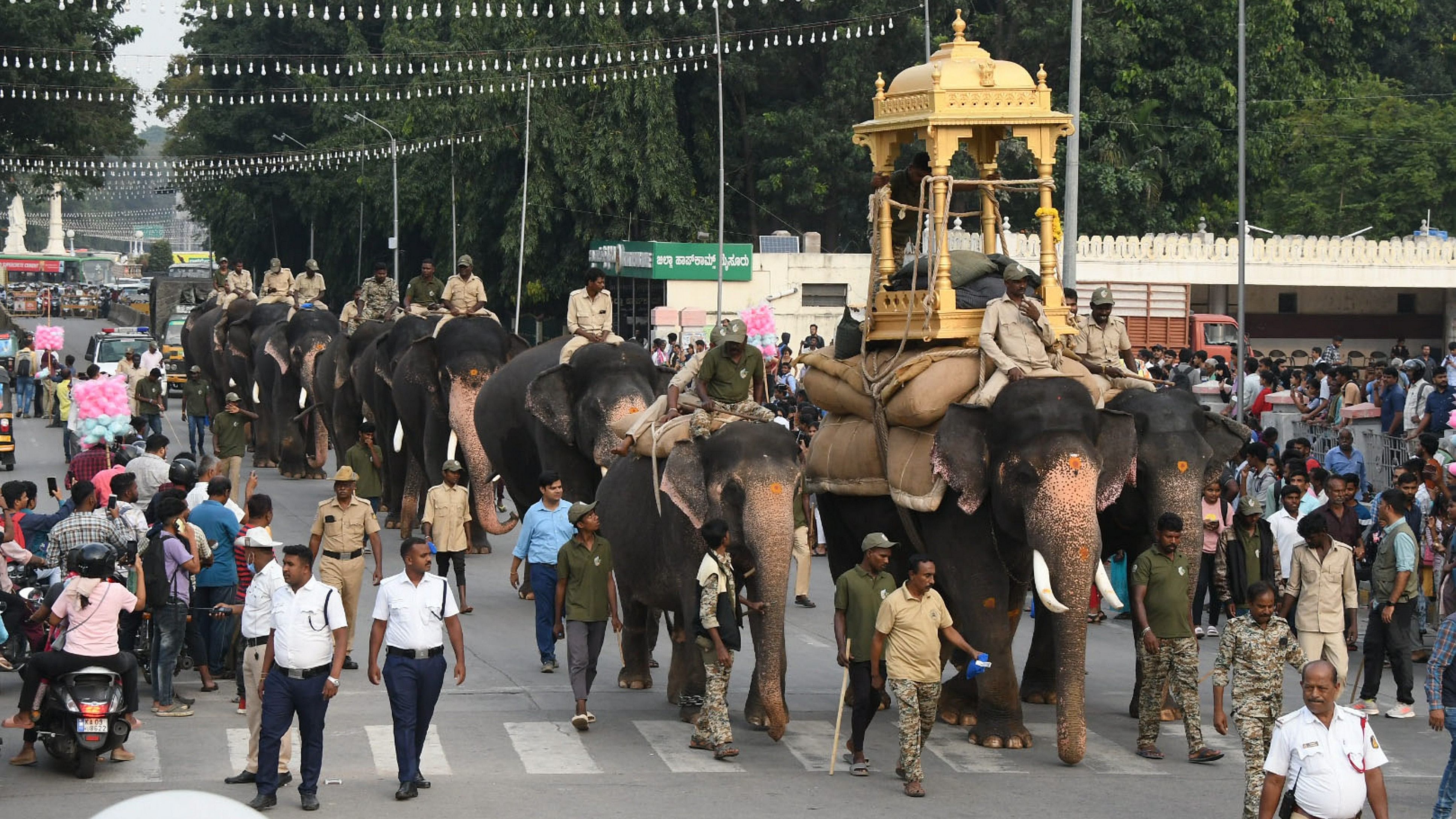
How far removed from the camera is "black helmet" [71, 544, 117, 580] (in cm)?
1184

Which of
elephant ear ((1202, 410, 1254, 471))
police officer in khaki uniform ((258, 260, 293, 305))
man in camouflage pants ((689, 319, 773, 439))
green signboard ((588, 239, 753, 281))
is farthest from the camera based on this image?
green signboard ((588, 239, 753, 281))

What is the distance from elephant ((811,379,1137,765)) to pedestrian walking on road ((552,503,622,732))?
2.03 m

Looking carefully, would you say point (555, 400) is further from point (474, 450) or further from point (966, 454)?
point (966, 454)

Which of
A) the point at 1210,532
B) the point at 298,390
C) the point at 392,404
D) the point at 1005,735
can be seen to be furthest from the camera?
the point at 298,390


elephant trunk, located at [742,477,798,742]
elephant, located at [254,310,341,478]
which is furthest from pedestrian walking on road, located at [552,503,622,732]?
elephant, located at [254,310,341,478]

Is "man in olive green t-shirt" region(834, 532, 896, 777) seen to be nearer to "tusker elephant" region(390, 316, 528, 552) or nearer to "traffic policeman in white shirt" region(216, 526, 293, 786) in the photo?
"traffic policeman in white shirt" region(216, 526, 293, 786)

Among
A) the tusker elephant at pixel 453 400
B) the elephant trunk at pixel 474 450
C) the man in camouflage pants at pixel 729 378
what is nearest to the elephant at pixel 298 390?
the tusker elephant at pixel 453 400

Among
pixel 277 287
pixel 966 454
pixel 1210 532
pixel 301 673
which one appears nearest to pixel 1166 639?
pixel 966 454

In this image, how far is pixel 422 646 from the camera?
11016 mm

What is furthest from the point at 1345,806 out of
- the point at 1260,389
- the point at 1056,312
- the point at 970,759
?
the point at 1260,389

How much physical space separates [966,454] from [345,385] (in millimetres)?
15379

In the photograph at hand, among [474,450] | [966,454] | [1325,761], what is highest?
[966,454]

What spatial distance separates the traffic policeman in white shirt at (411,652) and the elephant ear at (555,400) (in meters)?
6.34

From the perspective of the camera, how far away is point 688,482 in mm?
12641
